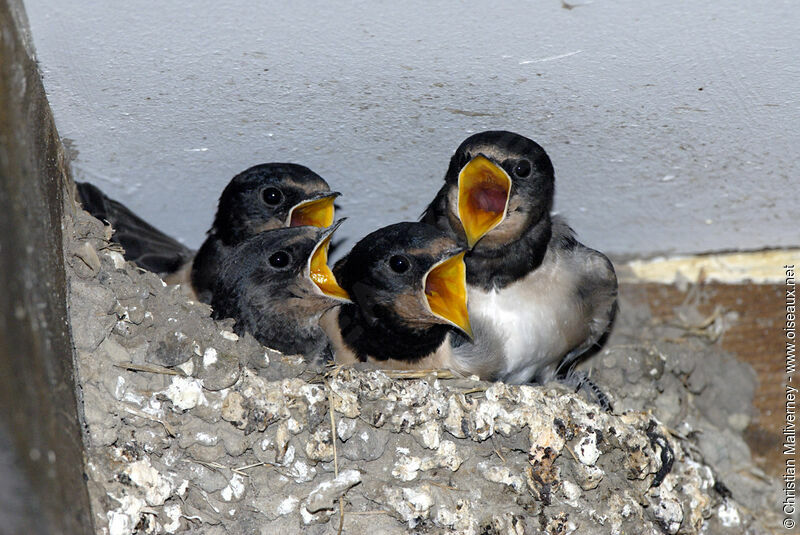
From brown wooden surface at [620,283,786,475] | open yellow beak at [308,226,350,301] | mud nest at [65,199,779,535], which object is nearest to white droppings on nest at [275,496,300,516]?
mud nest at [65,199,779,535]

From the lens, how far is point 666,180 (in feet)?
10.5

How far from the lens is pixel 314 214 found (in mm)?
3348

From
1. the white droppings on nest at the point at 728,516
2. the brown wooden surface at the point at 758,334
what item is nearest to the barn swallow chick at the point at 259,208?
the brown wooden surface at the point at 758,334

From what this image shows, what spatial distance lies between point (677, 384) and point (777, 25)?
1.79 metres

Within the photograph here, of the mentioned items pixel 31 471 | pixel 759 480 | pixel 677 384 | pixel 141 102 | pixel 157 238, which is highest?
pixel 141 102

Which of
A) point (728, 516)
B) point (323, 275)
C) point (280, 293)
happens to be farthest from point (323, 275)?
point (728, 516)

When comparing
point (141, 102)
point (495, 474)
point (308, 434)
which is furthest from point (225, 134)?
point (495, 474)

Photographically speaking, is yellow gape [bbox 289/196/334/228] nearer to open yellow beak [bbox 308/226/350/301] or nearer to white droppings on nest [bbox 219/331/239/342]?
open yellow beak [bbox 308/226/350/301]

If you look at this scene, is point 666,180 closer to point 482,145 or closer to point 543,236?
point 543,236

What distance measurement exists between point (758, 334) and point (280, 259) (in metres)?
2.06

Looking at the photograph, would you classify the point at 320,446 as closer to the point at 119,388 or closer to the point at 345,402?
the point at 345,402

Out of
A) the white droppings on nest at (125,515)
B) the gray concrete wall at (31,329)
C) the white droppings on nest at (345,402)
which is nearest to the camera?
the gray concrete wall at (31,329)

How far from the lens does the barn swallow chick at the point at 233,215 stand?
125 inches

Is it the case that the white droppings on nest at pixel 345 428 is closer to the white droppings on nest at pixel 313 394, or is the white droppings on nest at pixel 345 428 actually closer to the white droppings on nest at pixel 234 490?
the white droppings on nest at pixel 313 394
